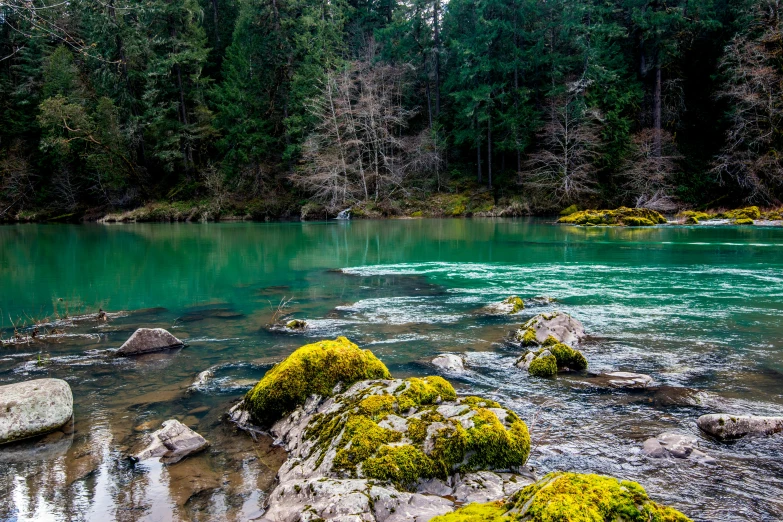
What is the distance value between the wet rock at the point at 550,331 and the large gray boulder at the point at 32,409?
6.21m

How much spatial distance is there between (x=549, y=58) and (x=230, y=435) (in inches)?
1606

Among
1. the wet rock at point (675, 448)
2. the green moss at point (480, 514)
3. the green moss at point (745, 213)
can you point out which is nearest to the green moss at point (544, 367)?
the wet rock at point (675, 448)

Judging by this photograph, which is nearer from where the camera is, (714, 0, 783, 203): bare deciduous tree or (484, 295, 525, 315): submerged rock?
(484, 295, 525, 315): submerged rock

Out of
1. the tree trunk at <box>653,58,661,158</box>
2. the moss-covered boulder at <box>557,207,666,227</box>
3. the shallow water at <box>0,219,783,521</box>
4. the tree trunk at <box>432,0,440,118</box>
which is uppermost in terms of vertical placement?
the tree trunk at <box>432,0,440,118</box>

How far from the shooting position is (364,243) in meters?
25.3

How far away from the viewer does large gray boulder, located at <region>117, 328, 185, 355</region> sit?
7.98m

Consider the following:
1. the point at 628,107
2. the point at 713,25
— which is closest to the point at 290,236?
the point at 628,107

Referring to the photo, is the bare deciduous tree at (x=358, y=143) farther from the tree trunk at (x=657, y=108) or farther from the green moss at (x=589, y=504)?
the green moss at (x=589, y=504)

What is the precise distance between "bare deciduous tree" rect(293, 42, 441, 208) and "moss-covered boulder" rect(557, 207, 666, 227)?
15.7 meters

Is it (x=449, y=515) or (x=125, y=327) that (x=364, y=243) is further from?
(x=449, y=515)

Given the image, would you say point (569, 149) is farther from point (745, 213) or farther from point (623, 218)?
point (745, 213)

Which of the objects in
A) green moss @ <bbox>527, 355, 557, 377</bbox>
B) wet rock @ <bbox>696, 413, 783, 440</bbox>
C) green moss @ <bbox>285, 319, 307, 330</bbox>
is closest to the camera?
wet rock @ <bbox>696, 413, 783, 440</bbox>

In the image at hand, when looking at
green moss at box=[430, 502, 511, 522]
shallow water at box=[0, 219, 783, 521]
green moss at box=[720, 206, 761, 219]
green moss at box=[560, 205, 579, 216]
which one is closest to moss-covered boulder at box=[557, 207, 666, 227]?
green moss at box=[720, 206, 761, 219]

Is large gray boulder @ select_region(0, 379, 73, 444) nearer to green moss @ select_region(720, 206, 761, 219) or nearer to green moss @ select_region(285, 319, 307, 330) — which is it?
green moss @ select_region(285, 319, 307, 330)
